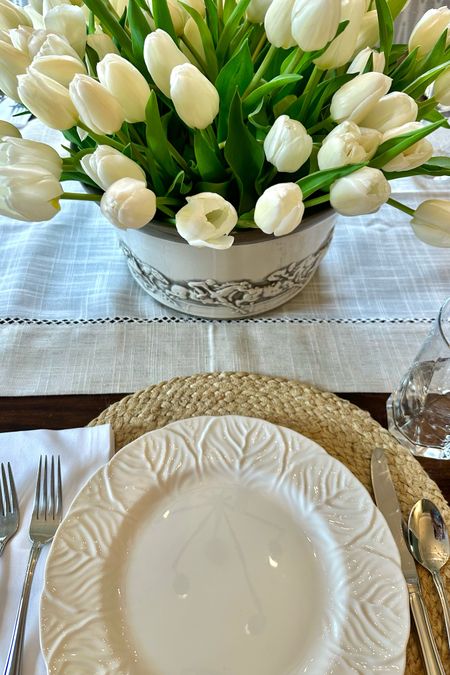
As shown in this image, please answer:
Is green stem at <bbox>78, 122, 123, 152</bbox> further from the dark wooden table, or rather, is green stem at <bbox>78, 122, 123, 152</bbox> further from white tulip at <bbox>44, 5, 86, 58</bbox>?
the dark wooden table

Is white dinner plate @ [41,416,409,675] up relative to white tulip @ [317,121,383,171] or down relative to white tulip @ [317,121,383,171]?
down

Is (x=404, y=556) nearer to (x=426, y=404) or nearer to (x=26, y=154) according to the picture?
(x=426, y=404)

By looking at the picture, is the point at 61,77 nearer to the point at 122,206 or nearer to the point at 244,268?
the point at 122,206

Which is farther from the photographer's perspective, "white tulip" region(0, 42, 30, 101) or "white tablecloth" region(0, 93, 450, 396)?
"white tablecloth" region(0, 93, 450, 396)

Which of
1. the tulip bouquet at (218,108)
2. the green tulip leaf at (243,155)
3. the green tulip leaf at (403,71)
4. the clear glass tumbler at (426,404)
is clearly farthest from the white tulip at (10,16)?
the clear glass tumbler at (426,404)

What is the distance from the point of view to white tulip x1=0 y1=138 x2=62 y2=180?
38cm

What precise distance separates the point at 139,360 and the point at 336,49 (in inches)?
13.0

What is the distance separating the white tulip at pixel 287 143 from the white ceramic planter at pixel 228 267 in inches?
3.0

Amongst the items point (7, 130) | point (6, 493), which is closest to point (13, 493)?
point (6, 493)

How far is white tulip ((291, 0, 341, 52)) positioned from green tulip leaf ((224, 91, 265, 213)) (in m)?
0.05

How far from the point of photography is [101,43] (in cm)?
44

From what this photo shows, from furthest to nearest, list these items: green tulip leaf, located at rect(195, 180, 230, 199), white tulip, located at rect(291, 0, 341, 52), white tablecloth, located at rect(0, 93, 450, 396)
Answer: white tablecloth, located at rect(0, 93, 450, 396) → green tulip leaf, located at rect(195, 180, 230, 199) → white tulip, located at rect(291, 0, 341, 52)

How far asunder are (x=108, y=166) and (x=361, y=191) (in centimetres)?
17

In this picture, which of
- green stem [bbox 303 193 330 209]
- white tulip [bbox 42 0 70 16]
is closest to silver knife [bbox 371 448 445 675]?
green stem [bbox 303 193 330 209]
